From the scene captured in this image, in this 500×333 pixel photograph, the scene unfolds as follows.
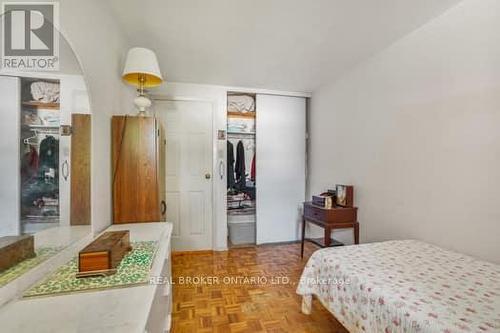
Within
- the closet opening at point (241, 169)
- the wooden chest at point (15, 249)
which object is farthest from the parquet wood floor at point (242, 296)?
the wooden chest at point (15, 249)

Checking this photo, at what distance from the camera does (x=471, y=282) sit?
1066 millimetres

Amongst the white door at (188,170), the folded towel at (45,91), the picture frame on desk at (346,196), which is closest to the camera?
the folded towel at (45,91)

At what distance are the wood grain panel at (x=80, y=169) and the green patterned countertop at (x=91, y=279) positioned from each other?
22 cm

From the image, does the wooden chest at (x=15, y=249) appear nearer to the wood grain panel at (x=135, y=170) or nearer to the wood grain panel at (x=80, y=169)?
the wood grain panel at (x=80, y=169)

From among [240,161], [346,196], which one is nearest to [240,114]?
[240,161]

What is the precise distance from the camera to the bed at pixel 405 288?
836 millimetres

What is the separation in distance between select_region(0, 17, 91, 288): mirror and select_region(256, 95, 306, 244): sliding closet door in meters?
2.28

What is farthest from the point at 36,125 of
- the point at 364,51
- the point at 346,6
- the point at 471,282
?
the point at 364,51

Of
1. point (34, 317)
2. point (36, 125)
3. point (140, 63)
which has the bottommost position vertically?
point (34, 317)

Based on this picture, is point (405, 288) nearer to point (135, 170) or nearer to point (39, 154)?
point (39, 154)

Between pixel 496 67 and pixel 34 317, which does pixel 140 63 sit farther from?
pixel 496 67

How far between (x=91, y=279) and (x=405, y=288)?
132cm

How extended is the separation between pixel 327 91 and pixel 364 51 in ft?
2.78

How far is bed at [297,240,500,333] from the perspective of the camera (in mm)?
836
